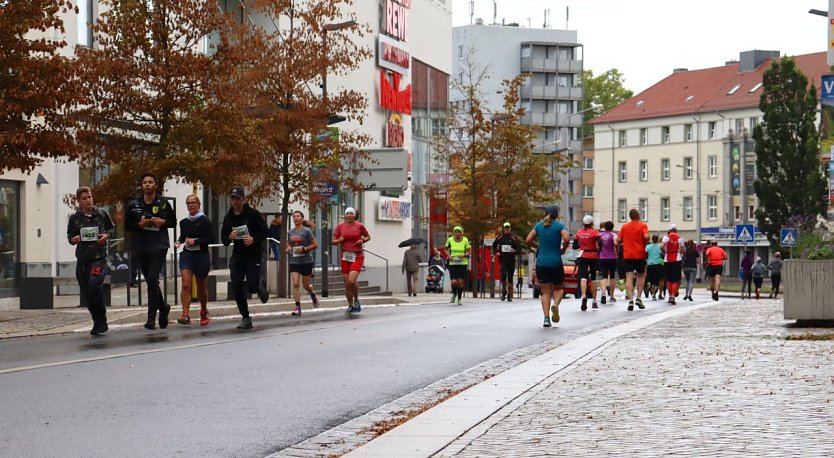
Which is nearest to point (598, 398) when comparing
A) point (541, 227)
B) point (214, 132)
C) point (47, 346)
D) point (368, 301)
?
point (47, 346)

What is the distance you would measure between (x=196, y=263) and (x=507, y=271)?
1876cm

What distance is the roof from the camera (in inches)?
4592

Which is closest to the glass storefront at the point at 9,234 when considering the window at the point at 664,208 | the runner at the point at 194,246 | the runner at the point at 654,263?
the runner at the point at 194,246

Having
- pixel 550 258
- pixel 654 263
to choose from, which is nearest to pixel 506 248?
pixel 654 263

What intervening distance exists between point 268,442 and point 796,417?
3117mm

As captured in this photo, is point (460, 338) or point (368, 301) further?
point (368, 301)

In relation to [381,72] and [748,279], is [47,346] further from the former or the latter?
[748,279]

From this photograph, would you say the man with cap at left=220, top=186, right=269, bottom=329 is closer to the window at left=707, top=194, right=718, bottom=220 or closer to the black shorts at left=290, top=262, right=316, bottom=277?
the black shorts at left=290, top=262, right=316, bottom=277

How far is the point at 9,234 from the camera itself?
105 ft

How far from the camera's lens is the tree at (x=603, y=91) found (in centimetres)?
14350

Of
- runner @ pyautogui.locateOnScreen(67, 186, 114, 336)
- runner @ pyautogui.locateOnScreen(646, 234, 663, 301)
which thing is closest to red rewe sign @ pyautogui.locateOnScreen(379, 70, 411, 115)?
runner @ pyautogui.locateOnScreen(646, 234, 663, 301)

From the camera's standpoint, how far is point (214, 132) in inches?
1048

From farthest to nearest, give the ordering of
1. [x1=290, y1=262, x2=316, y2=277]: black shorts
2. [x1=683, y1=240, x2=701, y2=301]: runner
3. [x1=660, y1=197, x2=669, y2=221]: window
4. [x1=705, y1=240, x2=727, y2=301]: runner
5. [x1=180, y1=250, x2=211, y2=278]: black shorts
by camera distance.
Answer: [x1=660, y1=197, x2=669, y2=221]: window → [x1=683, y1=240, x2=701, y2=301]: runner → [x1=705, y1=240, x2=727, y2=301]: runner → [x1=290, y1=262, x2=316, y2=277]: black shorts → [x1=180, y1=250, x2=211, y2=278]: black shorts

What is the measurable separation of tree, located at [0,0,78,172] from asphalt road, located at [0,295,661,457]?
3.41 metres
